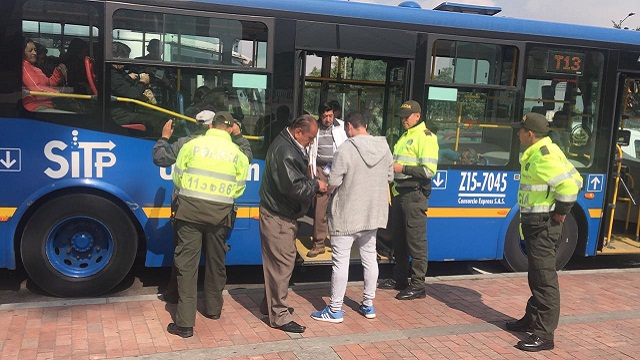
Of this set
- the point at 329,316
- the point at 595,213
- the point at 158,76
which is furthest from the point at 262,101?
the point at 595,213

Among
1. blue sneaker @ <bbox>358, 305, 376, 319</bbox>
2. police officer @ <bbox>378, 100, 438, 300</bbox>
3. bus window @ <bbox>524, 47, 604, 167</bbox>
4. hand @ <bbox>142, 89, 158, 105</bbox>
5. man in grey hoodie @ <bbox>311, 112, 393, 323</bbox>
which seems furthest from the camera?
bus window @ <bbox>524, 47, 604, 167</bbox>

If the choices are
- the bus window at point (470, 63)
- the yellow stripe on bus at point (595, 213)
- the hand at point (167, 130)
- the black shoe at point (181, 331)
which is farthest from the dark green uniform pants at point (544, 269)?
the hand at point (167, 130)

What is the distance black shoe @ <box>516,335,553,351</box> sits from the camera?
498 cm

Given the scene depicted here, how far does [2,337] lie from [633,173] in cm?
796

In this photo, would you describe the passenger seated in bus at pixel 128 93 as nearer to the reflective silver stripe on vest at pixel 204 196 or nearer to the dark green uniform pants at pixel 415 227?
the reflective silver stripe on vest at pixel 204 196

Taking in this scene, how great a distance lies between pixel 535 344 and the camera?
5.00 meters

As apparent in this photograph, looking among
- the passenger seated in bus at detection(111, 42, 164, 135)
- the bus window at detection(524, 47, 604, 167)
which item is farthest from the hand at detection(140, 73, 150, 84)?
the bus window at detection(524, 47, 604, 167)

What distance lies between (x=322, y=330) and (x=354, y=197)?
117 centimetres

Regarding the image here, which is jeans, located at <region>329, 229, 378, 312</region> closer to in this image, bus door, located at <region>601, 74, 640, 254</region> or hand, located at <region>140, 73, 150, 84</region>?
hand, located at <region>140, 73, 150, 84</region>

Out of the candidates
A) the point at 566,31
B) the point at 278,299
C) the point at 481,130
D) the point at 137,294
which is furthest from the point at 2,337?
the point at 566,31

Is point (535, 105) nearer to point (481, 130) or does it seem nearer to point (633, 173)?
point (481, 130)

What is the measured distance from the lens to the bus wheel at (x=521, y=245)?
7.29 m

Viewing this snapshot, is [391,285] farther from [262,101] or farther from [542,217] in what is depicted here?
[262,101]

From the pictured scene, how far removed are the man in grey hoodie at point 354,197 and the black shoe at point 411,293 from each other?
0.92 metres
